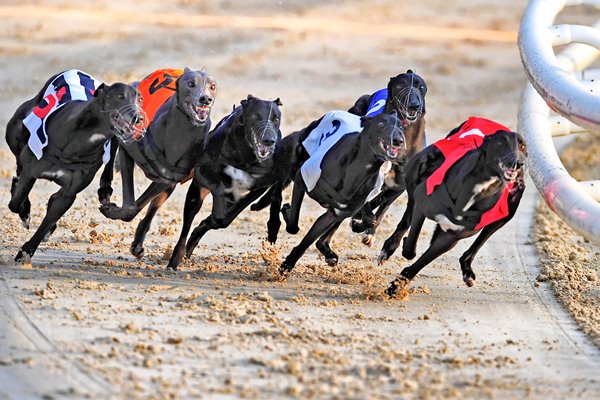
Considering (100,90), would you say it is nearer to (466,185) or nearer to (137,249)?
(137,249)

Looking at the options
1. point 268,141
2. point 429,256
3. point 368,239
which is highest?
point 268,141

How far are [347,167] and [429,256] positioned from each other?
0.68 metres

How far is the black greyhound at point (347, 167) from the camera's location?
24.1 feet

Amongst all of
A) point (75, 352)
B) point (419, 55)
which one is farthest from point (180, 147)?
point (419, 55)

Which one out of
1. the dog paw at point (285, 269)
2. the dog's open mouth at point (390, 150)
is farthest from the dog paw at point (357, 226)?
the dog's open mouth at point (390, 150)

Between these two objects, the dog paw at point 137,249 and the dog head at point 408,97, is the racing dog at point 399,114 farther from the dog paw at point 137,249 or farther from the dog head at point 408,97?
the dog paw at point 137,249

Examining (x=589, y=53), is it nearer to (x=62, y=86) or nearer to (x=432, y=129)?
(x=432, y=129)

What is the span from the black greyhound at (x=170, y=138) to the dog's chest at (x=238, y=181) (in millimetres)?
221

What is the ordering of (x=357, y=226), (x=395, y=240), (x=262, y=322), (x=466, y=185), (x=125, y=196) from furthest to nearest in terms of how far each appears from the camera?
(x=357, y=226) → (x=395, y=240) → (x=125, y=196) → (x=466, y=185) → (x=262, y=322)

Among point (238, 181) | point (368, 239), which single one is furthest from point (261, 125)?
point (368, 239)

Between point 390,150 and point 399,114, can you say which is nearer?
point 390,150

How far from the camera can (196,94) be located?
7.41 meters

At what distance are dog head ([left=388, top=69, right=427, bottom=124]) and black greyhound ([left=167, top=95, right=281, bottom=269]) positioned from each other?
0.76m

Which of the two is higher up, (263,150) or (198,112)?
(198,112)
